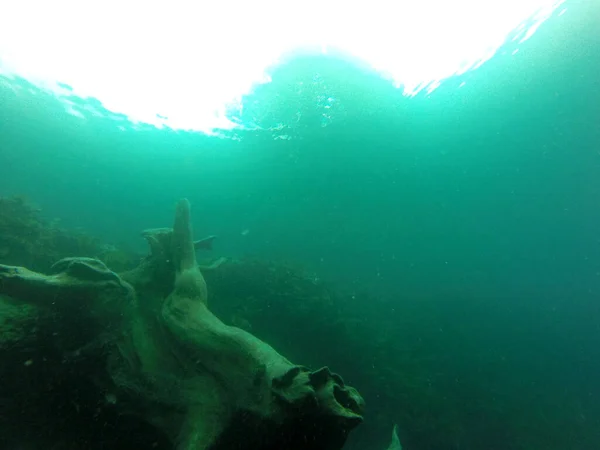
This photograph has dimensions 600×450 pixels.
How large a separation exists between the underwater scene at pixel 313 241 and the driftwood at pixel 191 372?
3 cm

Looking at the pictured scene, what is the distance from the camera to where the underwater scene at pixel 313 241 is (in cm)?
426

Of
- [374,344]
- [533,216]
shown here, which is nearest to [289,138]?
[374,344]

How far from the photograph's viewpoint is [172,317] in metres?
5.26

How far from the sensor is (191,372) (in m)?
4.75

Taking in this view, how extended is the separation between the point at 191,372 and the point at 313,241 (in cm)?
1883

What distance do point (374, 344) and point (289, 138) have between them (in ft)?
40.9

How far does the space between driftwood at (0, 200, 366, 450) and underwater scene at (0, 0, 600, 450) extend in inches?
1.2

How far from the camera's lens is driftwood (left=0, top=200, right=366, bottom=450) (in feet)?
11.6

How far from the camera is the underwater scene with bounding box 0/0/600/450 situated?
426 centimetres

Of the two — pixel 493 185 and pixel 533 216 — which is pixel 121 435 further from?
pixel 533 216

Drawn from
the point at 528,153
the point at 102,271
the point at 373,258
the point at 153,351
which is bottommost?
the point at 373,258

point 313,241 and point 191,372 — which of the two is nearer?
point 191,372

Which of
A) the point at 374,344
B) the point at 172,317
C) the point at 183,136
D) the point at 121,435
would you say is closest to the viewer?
the point at 121,435

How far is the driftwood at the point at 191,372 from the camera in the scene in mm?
3525
